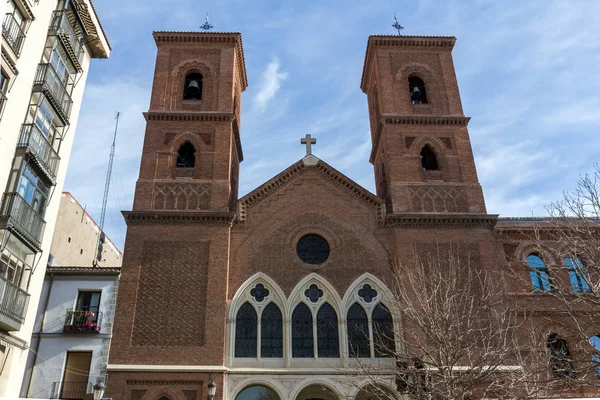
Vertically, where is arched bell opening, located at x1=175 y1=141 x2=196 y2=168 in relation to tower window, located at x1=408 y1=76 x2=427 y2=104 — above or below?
below

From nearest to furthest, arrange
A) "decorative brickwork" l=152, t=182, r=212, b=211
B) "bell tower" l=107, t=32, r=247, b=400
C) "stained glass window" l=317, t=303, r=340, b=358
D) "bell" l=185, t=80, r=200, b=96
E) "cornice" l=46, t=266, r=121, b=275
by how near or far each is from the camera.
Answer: "bell tower" l=107, t=32, r=247, b=400 < "stained glass window" l=317, t=303, r=340, b=358 < "cornice" l=46, t=266, r=121, b=275 < "decorative brickwork" l=152, t=182, r=212, b=211 < "bell" l=185, t=80, r=200, b=96

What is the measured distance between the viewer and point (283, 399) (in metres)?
21.4

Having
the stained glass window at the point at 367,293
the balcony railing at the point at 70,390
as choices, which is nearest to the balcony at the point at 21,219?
the balcony railing at the point at 70,390

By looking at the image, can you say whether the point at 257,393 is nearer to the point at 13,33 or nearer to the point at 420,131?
the point at 420,131

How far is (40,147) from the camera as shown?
19641 millimetres

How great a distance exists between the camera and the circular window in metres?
24.8

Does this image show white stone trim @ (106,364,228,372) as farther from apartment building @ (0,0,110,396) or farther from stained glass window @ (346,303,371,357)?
stained glass window @ (346,303,371,357)

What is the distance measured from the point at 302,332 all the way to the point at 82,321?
30.0 ft

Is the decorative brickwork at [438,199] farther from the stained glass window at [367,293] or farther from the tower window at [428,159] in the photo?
the stained glass window at [367,293]

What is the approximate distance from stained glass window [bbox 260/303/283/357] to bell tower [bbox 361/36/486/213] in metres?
7.53

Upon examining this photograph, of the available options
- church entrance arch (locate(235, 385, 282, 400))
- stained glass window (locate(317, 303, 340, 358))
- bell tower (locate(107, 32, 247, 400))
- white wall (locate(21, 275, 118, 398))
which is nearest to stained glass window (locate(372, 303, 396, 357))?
stained glass window (locate(317, 303, 340, 358))

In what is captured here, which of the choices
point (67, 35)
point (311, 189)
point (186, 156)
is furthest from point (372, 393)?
point (67, 35)

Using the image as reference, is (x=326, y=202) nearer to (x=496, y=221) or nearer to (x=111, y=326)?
(x=496, y=221)

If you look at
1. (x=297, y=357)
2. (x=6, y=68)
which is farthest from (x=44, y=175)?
(x=297, y=357)
